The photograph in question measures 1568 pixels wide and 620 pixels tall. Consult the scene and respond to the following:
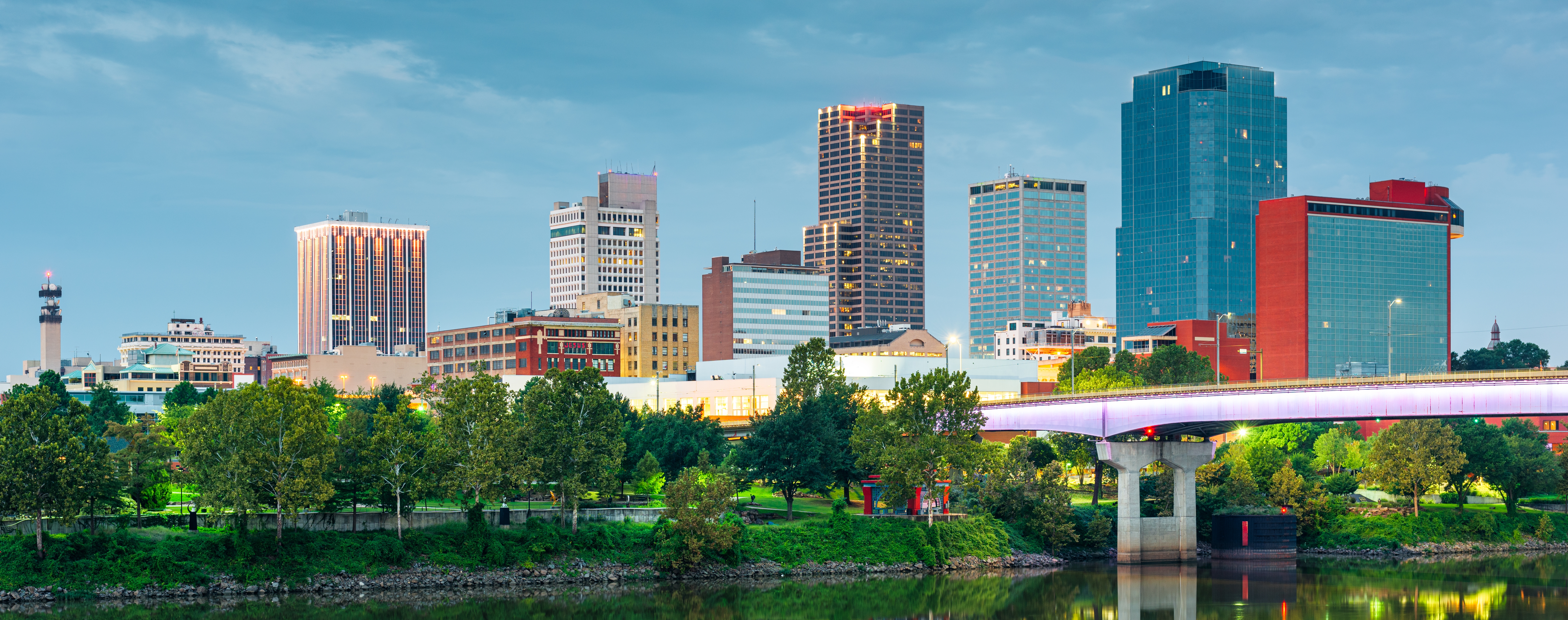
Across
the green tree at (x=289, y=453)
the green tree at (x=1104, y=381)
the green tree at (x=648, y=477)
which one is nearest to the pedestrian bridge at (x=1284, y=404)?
the green tree at (x=648, y=477)

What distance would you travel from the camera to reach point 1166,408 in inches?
4719

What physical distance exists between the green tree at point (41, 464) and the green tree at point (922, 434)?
53436 millimetres

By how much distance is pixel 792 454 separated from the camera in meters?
122

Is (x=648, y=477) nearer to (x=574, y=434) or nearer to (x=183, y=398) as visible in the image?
(x=574, y=434)

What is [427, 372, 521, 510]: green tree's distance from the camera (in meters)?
98.8

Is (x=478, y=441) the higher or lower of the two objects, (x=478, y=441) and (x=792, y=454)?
the higher

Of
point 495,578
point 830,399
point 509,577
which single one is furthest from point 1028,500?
point 495,578

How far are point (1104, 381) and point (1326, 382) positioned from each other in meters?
60.4

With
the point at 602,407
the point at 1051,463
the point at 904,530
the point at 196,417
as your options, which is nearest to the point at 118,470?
the point at 196,417

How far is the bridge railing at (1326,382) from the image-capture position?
104438mm

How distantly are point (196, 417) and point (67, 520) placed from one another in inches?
549

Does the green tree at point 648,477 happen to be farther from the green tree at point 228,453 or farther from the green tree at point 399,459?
the green tree at point 228,453

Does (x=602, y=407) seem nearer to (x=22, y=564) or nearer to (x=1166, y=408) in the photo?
(x=22, y=564)

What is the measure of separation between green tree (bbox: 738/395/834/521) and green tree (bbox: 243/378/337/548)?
127 ft
